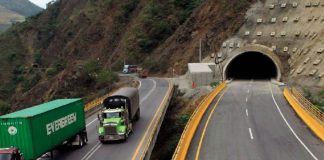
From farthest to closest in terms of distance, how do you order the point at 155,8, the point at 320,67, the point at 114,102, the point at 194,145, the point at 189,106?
the point at 155,8 < the point at 320,67 < the point at 189,106 < the point at 114,102 < the point at 194,145

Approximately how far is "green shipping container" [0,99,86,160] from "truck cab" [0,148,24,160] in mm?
745

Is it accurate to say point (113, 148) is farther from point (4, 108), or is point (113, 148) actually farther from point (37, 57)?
point (37, 57)

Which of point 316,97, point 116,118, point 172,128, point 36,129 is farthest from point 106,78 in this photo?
point 36,129

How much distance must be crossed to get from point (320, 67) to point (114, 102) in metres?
33.3

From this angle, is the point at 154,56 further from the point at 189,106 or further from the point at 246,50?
the point at 189,106

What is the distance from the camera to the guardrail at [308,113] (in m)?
26.6

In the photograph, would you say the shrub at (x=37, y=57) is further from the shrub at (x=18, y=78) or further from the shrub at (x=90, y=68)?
the shrub at (x=90, y=68)

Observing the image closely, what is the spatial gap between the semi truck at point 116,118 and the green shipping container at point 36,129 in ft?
9.40

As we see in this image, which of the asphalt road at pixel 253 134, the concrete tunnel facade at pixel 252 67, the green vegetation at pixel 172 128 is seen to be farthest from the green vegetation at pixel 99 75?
the asphalt road at pixel 253 134

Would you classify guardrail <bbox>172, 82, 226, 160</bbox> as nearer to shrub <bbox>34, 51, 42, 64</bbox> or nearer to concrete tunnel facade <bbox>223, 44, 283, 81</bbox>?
concrete tunnel facade <bbox>223, 44, 283, 81</bbox>

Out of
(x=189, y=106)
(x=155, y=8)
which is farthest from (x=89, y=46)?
(x=189, y=106)

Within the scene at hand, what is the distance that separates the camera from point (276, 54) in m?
60.1

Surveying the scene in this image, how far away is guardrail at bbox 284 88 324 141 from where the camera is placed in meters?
26.6

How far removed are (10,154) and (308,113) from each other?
22.8 m
